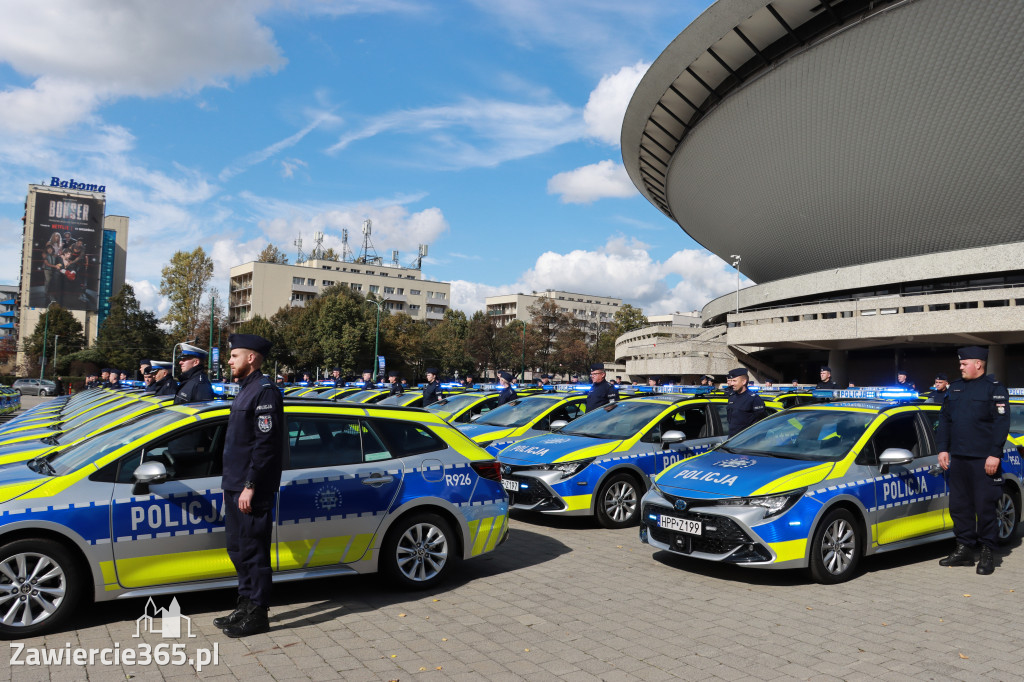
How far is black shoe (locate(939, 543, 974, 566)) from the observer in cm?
689

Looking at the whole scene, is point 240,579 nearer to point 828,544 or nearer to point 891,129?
point 828,544

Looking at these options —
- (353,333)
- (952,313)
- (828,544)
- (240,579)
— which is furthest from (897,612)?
(353,333)

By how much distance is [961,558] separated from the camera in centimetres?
690

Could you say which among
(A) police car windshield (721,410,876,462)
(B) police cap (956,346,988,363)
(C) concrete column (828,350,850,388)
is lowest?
(A) police car windshield (721,410,876,462)

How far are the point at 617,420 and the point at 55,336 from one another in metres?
78.1

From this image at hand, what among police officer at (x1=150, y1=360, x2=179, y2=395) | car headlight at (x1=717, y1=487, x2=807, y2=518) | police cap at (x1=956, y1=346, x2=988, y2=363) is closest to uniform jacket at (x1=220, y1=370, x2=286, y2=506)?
car headlight at (x1=717, y1=487, x2=807, y2=518)

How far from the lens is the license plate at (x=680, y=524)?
625 cm

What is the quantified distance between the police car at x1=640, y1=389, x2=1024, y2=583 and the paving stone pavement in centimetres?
31

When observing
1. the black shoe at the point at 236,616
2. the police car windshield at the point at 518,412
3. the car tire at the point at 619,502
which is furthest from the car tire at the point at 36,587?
the police car windshield at the point at 518,412

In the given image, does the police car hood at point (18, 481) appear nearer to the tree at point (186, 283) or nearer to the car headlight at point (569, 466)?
the car headlight at point (569, 466)

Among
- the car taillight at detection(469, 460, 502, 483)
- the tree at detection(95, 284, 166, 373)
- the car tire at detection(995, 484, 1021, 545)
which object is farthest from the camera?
the tree at detection(95, 284, 166, 373)

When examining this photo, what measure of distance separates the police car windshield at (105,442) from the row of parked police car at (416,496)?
0.09 ft

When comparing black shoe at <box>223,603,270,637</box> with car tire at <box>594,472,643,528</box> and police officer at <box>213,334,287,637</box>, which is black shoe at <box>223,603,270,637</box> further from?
car tire at <box>594,472,643,528</box>

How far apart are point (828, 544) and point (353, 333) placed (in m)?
63.5
